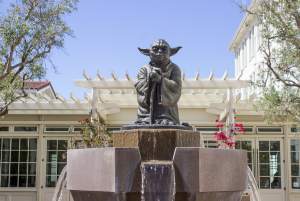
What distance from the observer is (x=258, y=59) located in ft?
98.6

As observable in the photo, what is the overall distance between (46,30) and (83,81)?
3.85 metres

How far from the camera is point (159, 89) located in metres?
8.38

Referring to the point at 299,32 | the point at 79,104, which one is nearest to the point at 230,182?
the point at 299,32

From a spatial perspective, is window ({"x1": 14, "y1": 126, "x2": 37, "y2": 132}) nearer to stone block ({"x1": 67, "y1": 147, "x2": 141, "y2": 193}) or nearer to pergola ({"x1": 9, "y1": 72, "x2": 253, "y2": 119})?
pergola ({"x1": 9, "y1": 72, "x2": 253, "y2": 119})

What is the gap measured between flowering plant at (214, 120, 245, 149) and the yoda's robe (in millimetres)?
5998

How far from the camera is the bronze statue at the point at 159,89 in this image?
27.4 feet

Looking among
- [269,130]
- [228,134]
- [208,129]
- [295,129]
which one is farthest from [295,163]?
[228,134]

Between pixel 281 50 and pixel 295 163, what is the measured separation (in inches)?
242

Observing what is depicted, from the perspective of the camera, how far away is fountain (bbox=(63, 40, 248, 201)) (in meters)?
7.35

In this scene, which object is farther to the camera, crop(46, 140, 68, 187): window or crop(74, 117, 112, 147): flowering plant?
crop(46, 140, 68, 187): window

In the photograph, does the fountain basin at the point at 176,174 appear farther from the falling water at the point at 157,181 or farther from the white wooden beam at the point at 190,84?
the white wooden beam at the point at 190,84

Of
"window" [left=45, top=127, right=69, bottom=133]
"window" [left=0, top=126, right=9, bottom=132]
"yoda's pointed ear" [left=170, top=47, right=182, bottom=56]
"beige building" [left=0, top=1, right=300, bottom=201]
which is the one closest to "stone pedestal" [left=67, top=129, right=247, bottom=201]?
"yoda's pointed ear" [left=170, top=47, right=182, bottom=56]

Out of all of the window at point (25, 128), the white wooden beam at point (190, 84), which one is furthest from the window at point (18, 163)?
the white wooden beam at point (190, 84)

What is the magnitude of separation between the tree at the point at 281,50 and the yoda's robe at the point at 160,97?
249 inches
